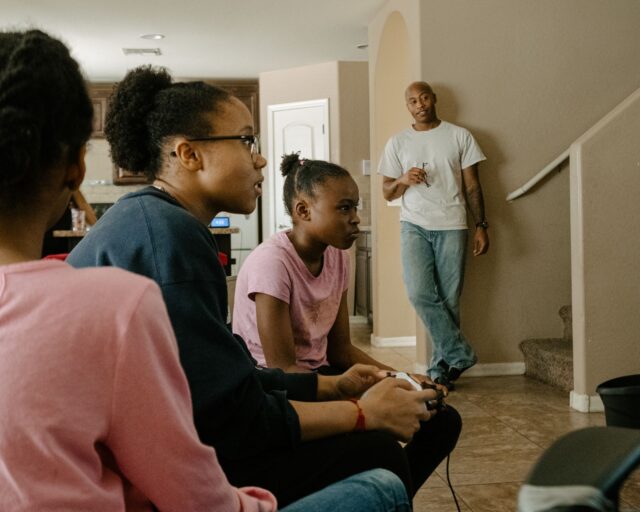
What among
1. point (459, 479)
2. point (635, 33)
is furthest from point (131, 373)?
point (635, 33)

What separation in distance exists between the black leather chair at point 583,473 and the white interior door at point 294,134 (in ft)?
22.9

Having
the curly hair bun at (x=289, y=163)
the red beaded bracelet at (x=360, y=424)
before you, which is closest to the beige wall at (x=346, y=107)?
the curly hair bun at (x=289, y=163)

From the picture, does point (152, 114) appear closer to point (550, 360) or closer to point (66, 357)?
point (66, 357)

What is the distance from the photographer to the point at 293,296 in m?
1.80

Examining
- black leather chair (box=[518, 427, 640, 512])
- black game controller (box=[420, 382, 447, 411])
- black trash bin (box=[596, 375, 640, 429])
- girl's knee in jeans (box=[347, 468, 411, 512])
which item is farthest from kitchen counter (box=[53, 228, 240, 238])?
black leather chair (box=[518, 427, 640, 512])

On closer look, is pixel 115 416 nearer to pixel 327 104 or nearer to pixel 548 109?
pixel 548 109

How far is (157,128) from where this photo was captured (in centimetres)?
131

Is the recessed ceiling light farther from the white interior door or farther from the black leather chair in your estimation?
the black leather chair

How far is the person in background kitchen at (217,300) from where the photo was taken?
1.02 m

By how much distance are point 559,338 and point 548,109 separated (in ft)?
4.34

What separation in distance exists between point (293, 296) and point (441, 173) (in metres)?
2.62

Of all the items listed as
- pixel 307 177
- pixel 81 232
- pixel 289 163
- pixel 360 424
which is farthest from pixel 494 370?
pixel 360 424

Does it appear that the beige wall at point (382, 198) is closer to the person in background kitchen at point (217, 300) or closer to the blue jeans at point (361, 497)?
the person in background kitchen at point (217, 300)

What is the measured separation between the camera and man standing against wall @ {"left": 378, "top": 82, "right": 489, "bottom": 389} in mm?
4215
